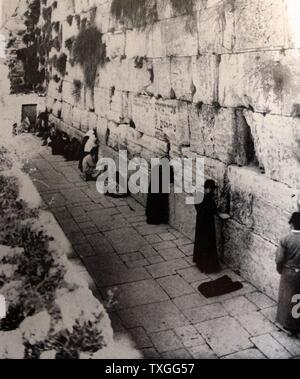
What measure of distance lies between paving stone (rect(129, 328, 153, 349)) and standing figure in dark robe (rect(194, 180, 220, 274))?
1406 millimetres

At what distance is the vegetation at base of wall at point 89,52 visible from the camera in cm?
987

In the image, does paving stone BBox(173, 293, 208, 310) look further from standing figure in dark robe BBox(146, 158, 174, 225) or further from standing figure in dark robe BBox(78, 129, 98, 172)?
standing figure in dark robe BBox(78, 129, 98, 172)

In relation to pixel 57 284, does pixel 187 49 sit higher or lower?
higher

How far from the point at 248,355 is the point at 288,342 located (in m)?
0.45

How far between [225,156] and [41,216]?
9.40 ft

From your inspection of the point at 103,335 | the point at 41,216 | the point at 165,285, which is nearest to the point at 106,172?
the point at 41,216

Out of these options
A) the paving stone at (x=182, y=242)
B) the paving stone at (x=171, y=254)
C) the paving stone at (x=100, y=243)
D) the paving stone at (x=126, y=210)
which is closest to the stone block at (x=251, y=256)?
the paving stone at (x=171, y=254)

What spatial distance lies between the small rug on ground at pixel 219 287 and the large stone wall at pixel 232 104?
23 centimetres

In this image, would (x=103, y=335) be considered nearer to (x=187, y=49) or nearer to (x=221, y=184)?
(x=221, y=184)

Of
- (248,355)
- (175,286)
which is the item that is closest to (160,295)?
(175,286)

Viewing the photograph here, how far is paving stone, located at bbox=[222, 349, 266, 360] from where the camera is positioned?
13.4ft

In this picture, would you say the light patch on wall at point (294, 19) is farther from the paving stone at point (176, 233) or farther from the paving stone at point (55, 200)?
the paving stone at point (55, 200)

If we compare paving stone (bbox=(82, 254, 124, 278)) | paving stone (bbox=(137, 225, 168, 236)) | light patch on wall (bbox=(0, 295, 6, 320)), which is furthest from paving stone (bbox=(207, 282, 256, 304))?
light patch on wall (bbox=(0, 295, 6, 320))

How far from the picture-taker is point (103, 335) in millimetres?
4180
